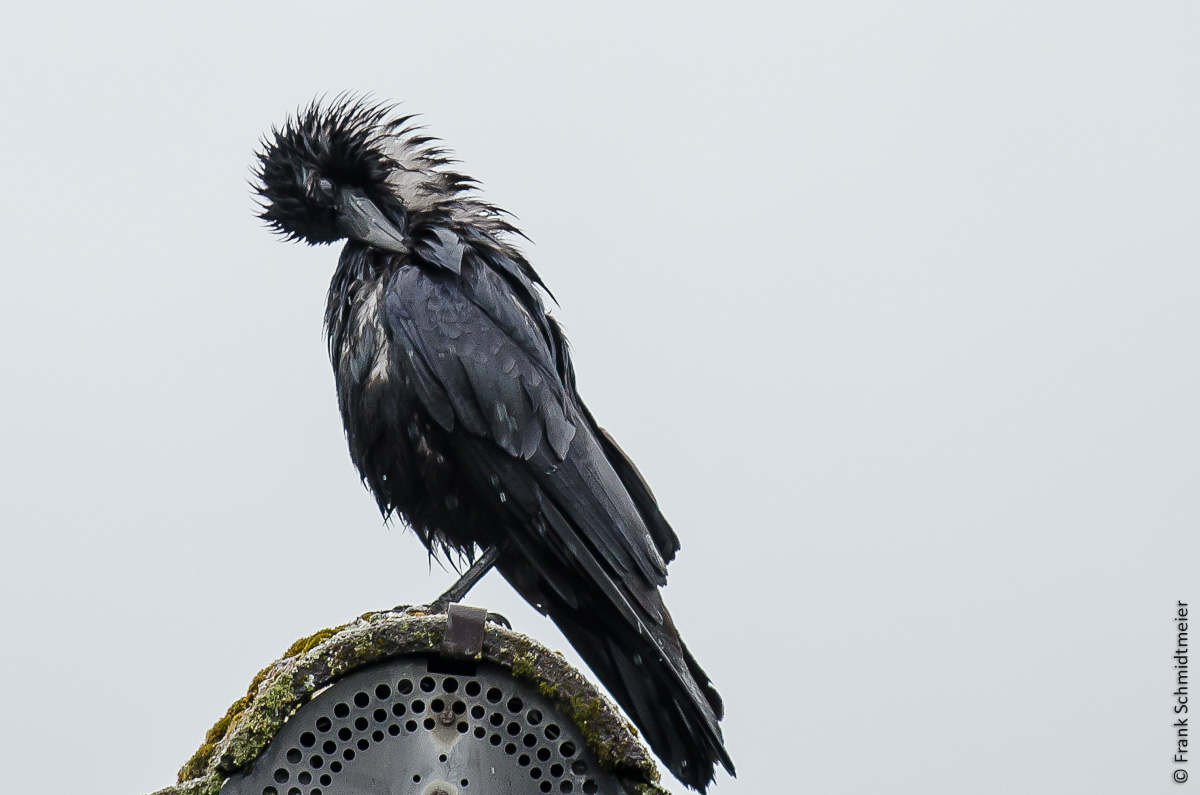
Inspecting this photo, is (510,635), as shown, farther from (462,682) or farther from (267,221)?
(267,221)

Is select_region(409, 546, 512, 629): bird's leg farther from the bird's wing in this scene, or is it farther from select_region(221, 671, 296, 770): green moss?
select_region(221, 671, 296, 770): green moss

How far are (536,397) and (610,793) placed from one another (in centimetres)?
155

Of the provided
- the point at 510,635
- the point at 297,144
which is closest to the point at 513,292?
the point at 297,144

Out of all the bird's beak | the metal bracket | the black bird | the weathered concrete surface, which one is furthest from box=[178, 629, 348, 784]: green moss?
the bird's beak

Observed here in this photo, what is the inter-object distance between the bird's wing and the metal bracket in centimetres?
81

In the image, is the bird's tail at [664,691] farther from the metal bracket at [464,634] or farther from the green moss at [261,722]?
the green moss at [261,722]

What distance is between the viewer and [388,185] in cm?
524

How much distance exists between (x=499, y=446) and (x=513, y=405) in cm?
16

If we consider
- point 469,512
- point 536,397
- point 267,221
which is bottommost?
point 469,512

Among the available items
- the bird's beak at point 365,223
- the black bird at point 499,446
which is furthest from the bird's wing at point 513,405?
the bird's beak at point 365,223

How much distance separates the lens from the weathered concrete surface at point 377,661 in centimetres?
342

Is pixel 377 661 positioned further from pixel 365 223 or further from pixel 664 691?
pixel 365 223

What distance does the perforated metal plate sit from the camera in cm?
345

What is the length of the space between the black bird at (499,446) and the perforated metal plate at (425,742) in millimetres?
660
